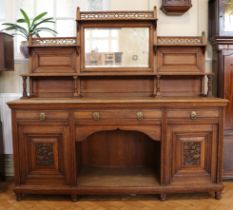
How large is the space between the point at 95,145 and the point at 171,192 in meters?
0.89

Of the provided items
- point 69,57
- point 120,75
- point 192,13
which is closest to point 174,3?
point 192,13

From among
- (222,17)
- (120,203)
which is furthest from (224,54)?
(120,203)

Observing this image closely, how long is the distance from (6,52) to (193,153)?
77.7 inches

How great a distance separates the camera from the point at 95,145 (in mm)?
2719

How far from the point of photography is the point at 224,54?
8.49 feet

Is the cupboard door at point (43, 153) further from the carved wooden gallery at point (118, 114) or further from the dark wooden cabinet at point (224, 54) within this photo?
the dark wooden cabinet at point (224, 54)

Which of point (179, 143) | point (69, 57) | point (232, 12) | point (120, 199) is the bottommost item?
point (120, 199)

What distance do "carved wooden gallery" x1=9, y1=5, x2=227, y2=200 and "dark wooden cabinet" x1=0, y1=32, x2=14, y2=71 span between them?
0.73 feet

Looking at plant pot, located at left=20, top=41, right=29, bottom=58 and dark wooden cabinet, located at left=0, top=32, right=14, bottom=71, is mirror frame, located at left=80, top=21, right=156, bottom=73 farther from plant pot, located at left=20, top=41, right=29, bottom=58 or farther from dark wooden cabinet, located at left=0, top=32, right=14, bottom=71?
dark wooden cabinet, located at left=0, top=32, right=14, bottom=71

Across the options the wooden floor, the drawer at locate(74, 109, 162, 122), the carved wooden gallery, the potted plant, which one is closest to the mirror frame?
the carved wooden gallery

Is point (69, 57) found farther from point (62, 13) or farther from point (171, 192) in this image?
point (171, 192)

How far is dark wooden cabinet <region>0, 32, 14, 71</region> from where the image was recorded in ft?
7.98

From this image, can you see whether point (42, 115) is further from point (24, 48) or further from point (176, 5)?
point (176, 5)

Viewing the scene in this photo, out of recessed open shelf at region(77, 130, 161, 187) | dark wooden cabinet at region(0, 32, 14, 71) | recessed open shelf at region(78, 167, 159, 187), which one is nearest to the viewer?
recessed open shelf at region(78, 167, 159, 187)
